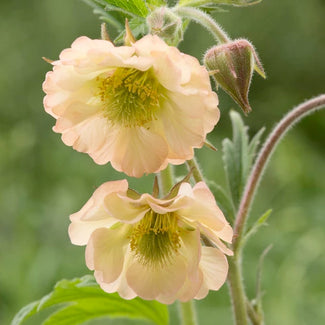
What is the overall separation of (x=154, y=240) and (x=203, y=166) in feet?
6.61

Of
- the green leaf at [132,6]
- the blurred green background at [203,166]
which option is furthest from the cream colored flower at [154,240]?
the blurred green background at [203,166]

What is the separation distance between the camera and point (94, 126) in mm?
690

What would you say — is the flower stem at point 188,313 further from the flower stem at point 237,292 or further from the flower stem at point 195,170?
the flower stem at point 195,170

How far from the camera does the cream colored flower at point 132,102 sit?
625 mm

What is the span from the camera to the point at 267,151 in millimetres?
769

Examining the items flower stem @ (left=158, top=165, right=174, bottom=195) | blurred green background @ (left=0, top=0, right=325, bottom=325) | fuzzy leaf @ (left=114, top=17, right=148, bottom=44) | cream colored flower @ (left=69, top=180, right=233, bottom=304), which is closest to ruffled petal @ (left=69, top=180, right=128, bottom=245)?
cream colored flower @ (left=69, top=180, right=233, bottom=304)

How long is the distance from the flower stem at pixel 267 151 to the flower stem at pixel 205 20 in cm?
13

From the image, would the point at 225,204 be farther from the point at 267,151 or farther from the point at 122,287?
the point at 122,287

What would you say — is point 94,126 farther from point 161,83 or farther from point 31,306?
point 31,306

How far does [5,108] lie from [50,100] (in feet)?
8.11

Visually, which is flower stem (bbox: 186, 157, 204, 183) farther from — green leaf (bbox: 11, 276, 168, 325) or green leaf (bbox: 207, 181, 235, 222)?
green leaf (bbox: 11, 276, 168, 325)

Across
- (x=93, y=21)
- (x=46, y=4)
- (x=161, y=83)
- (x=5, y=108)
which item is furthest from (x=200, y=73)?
(x=46, y=4)

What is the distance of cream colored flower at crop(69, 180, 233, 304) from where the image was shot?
636 millimetres

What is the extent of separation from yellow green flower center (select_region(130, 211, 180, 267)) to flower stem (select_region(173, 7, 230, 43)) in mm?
215
